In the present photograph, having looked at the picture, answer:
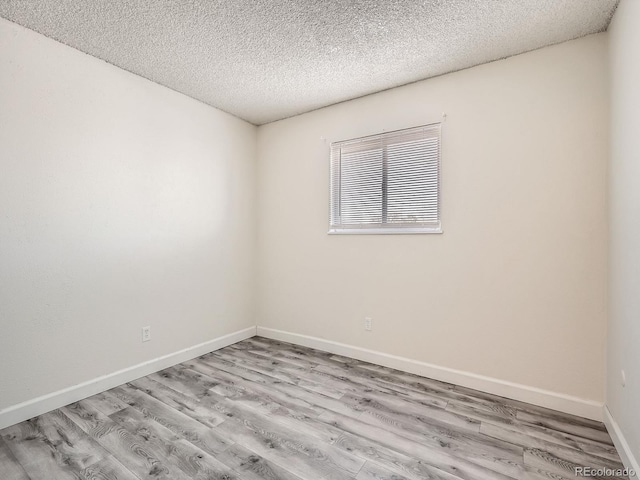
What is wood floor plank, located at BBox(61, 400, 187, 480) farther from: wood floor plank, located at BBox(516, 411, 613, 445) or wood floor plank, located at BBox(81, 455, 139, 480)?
wood floor plank, located at BBox(516, 411, 613, 445)

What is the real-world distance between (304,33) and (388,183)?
144 cm

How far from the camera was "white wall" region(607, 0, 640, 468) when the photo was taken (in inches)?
62.1

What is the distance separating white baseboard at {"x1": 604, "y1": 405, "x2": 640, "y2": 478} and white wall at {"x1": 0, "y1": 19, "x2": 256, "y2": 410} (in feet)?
10.9

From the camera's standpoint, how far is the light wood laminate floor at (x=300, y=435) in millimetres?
1653

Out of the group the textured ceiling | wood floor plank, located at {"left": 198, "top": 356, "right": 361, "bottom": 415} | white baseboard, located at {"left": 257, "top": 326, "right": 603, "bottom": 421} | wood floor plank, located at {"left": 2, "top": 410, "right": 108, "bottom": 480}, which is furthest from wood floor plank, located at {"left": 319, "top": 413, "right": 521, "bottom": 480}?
the textured ceiling

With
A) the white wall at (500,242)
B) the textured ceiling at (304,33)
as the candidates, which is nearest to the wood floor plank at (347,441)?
the white wall at (500,242)

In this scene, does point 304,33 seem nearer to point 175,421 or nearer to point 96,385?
point 175,421

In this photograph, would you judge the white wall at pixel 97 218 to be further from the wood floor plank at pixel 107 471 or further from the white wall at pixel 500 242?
the white wall at pixel 500 242

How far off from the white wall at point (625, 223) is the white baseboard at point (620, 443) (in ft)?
0.11

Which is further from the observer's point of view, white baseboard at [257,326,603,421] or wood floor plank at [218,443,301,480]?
white baseboard at [257,326,603,421]

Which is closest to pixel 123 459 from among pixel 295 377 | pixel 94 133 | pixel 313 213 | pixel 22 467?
pixel 22 467

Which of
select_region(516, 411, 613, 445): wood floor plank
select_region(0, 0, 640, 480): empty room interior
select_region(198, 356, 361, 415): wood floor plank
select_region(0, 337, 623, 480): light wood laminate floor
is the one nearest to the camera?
select_region(0, 337, 623, 480): light wood laminate floor

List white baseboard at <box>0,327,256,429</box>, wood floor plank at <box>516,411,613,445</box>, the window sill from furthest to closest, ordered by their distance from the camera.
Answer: the window sill → white baseboard at <box>0,327,256,429</box> → wood floor plank at <box>516,411,613,445</box>

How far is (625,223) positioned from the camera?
1729 mm
